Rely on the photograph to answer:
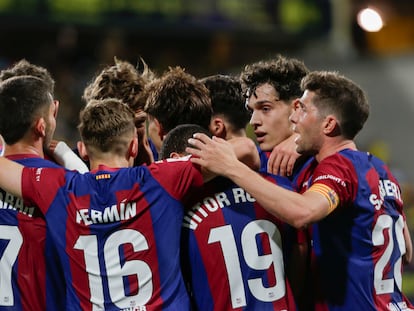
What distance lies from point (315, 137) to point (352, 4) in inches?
520

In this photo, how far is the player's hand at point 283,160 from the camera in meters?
4.47

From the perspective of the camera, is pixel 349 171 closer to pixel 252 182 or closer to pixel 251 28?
pixel 252 182

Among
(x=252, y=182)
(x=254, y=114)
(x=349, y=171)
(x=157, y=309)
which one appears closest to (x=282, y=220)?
(x=252, y=182)

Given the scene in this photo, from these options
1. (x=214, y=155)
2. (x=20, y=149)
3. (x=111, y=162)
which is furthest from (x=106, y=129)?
(x=214, y=155)

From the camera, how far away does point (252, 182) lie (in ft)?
12.3

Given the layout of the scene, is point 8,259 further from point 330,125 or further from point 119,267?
point 330,125

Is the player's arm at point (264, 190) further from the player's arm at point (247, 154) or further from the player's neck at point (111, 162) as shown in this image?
the player's neck at point (111, 162)

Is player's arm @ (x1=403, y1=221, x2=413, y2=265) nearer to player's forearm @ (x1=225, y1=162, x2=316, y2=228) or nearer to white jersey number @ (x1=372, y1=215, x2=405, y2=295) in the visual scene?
white jersey number @ (x1=372, y1=215, x2=405, y2=295)

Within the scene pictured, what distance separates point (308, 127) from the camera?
417cm

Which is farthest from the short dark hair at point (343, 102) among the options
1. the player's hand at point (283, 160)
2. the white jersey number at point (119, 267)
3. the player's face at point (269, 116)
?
the white jersey number at point (119, 267)

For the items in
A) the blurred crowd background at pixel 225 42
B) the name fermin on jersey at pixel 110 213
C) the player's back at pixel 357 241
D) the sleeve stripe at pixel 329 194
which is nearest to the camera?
the sleeve stripe at pixel 329 194

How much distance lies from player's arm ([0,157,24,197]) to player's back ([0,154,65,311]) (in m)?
0.13

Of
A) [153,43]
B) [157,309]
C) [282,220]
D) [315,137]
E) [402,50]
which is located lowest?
[157,309]

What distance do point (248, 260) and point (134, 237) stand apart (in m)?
0.57
